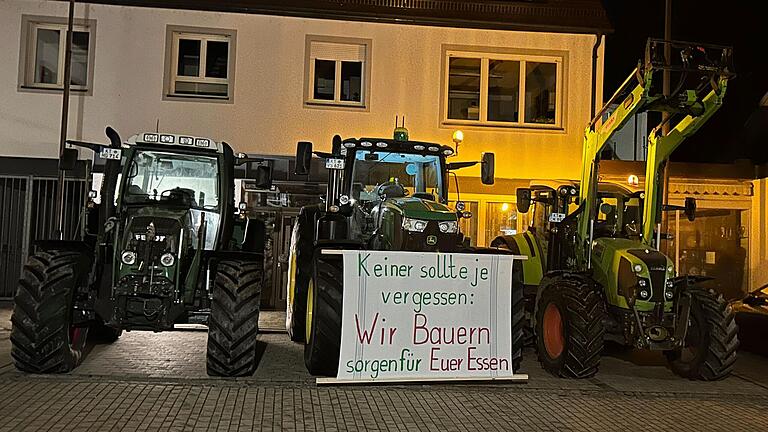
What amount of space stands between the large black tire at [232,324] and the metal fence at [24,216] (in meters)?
7.46

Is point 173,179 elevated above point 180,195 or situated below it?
above

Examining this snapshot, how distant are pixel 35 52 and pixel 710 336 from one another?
1232 centimetres

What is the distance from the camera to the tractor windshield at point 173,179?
848 cm

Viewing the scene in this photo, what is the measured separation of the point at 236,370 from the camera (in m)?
7.36

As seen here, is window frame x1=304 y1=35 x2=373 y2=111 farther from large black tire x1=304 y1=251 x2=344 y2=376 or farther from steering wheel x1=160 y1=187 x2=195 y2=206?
large black tire x1=304 y1=251 x2=344 y2=376

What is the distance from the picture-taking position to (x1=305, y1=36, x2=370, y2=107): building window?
14250mm

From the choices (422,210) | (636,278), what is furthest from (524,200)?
(422,210)

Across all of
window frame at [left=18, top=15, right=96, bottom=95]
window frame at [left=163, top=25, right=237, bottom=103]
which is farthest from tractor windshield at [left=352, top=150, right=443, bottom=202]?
window frame at [left=18, top=15, right=96, bottom=95]

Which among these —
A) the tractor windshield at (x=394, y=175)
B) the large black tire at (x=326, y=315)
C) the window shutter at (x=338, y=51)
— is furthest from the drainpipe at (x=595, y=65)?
the large black tire at (x=326, y=315)

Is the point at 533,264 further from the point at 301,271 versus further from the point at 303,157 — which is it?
the point at 303,157

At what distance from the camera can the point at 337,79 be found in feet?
46.8

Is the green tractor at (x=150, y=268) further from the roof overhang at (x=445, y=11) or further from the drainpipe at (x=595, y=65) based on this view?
the drainpipe at (x=595, y=65)

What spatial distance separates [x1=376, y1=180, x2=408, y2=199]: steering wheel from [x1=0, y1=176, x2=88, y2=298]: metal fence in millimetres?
7086

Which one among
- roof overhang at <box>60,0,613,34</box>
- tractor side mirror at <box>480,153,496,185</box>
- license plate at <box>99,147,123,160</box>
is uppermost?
roof overhang at <box>60,0,613,34</box>
